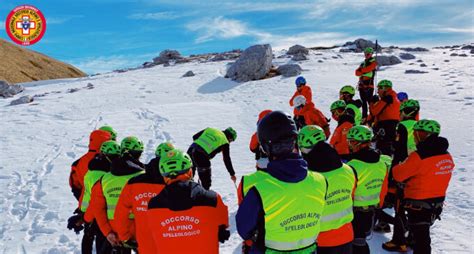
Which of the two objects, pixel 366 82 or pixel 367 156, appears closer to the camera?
pixel 367 156

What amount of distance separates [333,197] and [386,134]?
6377mm

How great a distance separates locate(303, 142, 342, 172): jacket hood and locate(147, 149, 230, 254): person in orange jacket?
1.18m

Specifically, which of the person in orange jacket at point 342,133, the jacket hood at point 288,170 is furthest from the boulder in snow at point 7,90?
the jacket hood at point 288,170

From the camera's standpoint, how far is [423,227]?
218 inches

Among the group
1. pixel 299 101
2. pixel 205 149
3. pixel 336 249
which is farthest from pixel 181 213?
pixel 299 101

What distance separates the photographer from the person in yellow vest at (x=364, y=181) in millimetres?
5051

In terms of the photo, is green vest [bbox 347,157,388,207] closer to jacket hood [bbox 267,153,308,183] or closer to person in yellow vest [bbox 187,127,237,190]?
jacket hood [bbox 267,153,308,183]

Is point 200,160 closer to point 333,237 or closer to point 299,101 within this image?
point 299,101

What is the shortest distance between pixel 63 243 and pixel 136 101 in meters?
16.2

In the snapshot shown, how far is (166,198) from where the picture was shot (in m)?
3.40

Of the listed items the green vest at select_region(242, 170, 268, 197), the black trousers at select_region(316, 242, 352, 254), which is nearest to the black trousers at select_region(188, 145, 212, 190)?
the black trousers at select_region(316, 242, 352, 254)

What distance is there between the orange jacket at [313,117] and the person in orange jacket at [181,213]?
6.11 metres

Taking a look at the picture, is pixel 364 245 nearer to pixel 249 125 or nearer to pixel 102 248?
pixel 102 248

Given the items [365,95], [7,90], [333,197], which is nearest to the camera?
[333,197]
